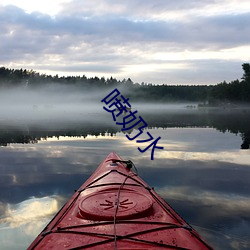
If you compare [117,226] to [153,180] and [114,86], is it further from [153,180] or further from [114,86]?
[114,86]

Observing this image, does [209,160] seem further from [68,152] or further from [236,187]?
[68,152]

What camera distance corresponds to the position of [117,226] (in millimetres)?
4629

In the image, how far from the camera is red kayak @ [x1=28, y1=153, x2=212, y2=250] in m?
4.18

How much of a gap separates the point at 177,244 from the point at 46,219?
3.87 metres

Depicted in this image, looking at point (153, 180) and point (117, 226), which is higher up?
point (117, 226)

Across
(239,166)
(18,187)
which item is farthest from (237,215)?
(18,187)

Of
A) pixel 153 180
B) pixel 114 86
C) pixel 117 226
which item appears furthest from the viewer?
pixel 114 86

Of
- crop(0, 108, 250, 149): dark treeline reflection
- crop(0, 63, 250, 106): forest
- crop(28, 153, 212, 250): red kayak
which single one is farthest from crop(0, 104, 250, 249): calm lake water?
crop(0, 63, 250, 106): forest

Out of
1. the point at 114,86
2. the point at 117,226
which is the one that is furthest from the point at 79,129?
the point at 114,86

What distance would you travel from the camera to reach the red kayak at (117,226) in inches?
165

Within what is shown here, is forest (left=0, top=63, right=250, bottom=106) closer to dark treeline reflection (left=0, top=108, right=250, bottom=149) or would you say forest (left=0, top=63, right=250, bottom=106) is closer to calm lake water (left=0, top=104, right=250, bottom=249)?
dark treeline reflection (left=0, top=108, right=250, bottom=149)

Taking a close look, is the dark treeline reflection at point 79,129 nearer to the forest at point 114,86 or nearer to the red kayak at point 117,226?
the red kayak at point 117,226

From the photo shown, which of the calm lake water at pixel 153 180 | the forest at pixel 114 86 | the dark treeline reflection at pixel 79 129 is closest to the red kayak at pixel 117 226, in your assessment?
the calm lake water at pixel 153 180

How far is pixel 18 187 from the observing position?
9797 mm
